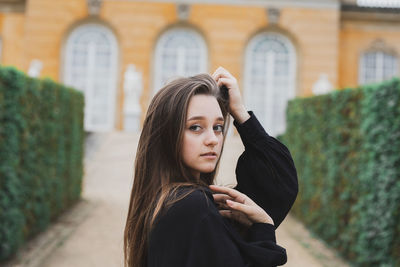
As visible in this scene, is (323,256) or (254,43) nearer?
(323,256)

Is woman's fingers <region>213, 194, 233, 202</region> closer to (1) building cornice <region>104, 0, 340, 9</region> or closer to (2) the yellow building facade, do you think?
(2) the yellow building facade

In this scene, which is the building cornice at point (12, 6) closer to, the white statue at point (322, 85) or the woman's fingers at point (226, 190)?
the white statue at point (322, 85)

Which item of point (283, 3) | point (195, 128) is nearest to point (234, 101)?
point (195, 128)

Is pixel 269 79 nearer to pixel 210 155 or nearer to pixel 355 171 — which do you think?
pixel 355 171

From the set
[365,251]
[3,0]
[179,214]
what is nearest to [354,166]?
[365,251]

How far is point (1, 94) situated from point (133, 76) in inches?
487

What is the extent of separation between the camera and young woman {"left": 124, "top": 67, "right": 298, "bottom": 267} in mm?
1420

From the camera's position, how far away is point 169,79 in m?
1.81

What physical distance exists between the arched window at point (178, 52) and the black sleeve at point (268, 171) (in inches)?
695

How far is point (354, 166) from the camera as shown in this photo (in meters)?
5.80

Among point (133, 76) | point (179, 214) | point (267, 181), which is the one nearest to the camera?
point (179, 214)

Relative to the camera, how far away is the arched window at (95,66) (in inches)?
752

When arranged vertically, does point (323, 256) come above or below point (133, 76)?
below

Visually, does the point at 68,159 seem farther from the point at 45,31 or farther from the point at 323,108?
the point at 45,31
